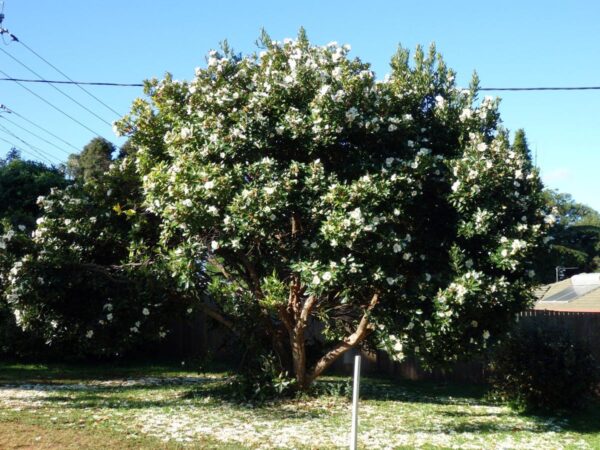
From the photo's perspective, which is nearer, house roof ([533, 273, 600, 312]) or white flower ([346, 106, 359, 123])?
white flower ([346, 106, 359, 123])

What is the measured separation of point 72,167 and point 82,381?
24.8 m

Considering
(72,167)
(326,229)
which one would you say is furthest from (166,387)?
(72,167)

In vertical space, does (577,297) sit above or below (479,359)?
above

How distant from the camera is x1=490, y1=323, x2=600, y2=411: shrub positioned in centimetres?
1062

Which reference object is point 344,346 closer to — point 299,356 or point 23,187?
point 299,356

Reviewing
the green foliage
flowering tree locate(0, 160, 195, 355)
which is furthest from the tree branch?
flowering tree locate(0, 160, 195, 355)

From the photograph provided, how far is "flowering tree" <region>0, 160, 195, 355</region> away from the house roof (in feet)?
57.4

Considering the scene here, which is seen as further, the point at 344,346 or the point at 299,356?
the point at 299,356

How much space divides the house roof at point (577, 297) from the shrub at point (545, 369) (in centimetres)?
1376

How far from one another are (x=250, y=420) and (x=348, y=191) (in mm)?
3669

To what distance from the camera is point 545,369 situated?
10.7 meters

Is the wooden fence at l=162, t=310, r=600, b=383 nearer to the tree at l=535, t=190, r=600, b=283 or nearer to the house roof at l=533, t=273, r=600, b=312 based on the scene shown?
the tree at l=535, t=190, r=600, b=283

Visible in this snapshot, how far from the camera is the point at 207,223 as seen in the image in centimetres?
915

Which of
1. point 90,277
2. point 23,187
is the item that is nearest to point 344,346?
point 90,277
